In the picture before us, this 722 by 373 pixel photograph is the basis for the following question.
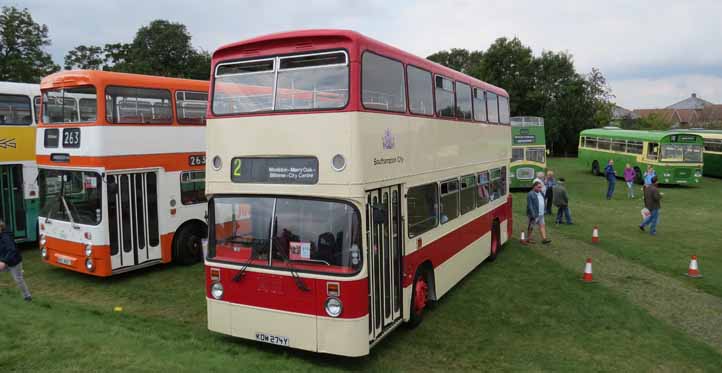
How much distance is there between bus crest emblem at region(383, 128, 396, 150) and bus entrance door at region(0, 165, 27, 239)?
1185 cm

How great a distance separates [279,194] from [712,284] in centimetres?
1034

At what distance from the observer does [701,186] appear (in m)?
31.2

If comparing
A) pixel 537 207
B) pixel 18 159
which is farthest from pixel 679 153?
pixel 18 159

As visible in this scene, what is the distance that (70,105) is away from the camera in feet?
38.3

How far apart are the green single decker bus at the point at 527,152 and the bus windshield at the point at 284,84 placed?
2282 cm

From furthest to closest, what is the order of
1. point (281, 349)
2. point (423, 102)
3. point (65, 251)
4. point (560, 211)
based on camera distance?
point (560, 211) < point (65, 251) < point (423, 102) < point (281, 349)

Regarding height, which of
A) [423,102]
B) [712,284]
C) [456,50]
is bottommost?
[712,284]

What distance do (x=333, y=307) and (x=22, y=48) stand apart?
155 feet

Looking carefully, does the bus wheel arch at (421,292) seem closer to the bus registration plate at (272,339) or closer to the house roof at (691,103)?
the bus registration plate at (272,339)

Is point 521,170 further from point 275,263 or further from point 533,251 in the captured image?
point 275,263

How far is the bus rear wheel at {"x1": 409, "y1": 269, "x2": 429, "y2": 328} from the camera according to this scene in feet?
29.4

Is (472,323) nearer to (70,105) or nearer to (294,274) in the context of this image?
(294,274)

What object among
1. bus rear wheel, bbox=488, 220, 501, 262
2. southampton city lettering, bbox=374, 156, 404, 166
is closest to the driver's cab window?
bus rear wheel, bbox=488, 220, 501, 262

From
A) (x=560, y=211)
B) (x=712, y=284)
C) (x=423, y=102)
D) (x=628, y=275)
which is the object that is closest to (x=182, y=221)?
(x=423, y=102)
